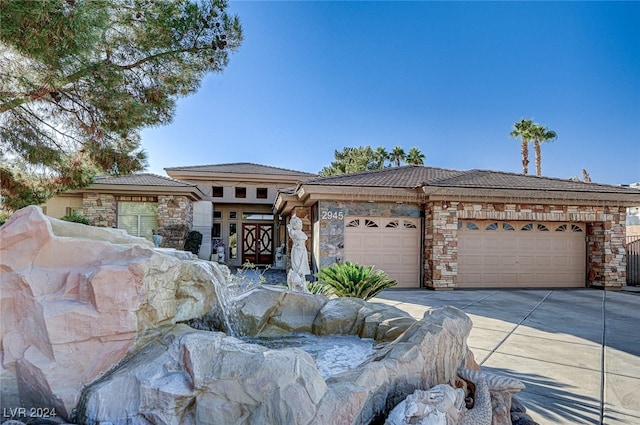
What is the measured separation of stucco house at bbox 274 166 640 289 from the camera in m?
10.4

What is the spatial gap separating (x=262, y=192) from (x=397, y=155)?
15035 millimetres

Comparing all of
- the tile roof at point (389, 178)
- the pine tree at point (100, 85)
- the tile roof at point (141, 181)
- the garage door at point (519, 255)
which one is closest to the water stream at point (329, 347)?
the pine tree at point (100, 85)

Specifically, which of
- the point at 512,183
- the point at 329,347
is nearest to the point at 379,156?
the point at 512,183

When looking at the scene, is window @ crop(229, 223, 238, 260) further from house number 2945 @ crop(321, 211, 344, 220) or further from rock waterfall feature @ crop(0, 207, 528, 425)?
rock waterfall feature @ crop(0, 207, 528, 425)

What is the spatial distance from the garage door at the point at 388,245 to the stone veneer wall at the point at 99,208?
379 inches

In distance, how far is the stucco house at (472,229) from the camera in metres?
10.4

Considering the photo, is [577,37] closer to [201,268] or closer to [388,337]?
[388,337]

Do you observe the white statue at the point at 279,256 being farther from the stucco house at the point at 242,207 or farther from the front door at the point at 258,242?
the front door at the point at 258,242

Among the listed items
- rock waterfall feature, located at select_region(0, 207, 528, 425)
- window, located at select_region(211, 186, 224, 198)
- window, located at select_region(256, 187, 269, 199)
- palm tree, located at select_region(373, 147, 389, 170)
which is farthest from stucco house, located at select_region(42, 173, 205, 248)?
palm tree, located at select_region(373, 147, 389, 170)

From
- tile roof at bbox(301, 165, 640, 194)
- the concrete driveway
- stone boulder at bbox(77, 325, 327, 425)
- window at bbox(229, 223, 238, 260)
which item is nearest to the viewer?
stone boulder at bbox(77, 325, 327, 425)

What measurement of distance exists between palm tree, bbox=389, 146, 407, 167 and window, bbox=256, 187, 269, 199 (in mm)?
14716

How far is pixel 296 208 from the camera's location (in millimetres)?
12742

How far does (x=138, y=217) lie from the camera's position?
13.9 metres

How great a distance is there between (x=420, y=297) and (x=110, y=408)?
317 inches
